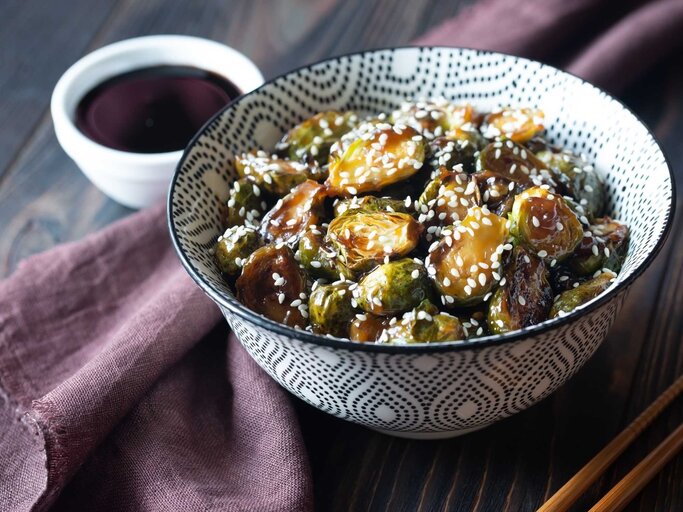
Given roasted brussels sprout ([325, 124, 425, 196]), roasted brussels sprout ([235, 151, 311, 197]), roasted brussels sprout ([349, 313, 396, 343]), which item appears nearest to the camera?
roasted brussels sprout ([349, 313, 396, 343])

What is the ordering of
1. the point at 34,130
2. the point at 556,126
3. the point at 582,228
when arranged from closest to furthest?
the point at 582,228 → the point at 556,126 → the point at 34,130

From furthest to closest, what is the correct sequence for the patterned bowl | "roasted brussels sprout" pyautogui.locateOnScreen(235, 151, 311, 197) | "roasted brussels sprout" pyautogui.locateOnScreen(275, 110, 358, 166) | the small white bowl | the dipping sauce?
the dipping sauce < the small white bowl < "roasted brussels sprout" pyautogui.locateOnScreen(275, 110, 358, 166) < "roasted brussels sprout" pyautogui.locateOnScreen(235, 151, 311, 197) < the patterned bowl

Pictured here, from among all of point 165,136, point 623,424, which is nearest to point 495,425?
point 623,424

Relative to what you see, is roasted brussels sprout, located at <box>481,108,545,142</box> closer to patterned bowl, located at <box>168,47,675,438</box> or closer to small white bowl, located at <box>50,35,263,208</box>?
patterned bowl, located at <box>168,47,675,438</box>

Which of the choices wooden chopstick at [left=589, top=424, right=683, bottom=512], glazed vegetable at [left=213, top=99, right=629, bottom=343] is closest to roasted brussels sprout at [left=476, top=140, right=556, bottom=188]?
glazed vegetable at [left=213, top=99, right=629, bottom=343]

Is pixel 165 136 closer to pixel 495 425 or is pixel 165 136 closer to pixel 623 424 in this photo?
pixel 495 425

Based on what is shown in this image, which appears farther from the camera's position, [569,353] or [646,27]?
[646,27]

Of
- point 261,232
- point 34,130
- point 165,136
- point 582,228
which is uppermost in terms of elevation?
point 582,228
